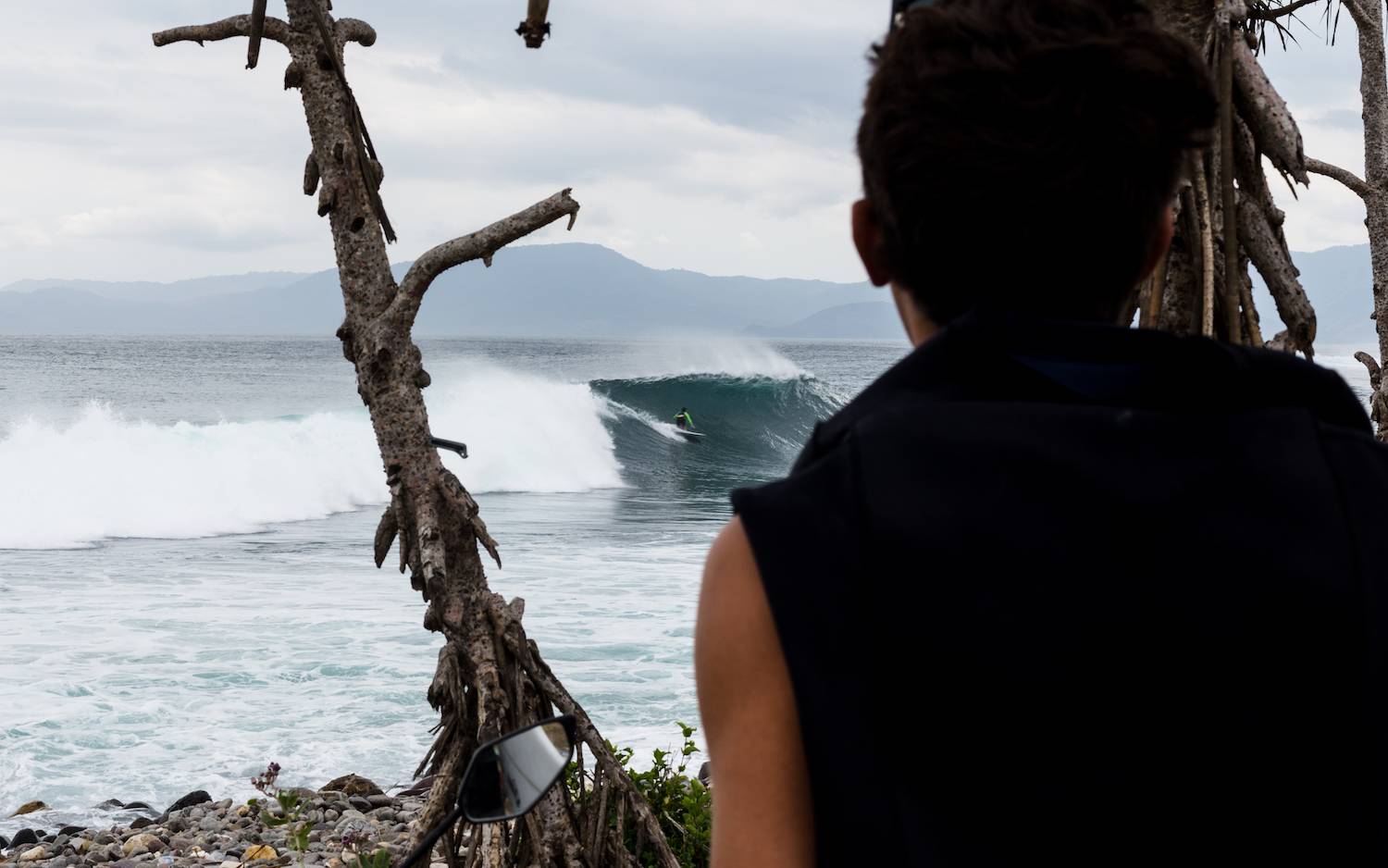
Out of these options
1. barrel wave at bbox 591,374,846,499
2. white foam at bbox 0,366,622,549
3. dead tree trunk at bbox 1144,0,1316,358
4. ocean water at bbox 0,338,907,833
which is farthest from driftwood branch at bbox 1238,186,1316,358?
barrel wave at bbox 591,374,846,499

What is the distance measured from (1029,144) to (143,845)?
354 inches

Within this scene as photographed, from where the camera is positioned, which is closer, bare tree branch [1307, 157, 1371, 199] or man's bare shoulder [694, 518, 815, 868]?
man's bare shoulder [694, 518, 815, 868]

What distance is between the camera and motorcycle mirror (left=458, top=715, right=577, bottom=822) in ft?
5.07

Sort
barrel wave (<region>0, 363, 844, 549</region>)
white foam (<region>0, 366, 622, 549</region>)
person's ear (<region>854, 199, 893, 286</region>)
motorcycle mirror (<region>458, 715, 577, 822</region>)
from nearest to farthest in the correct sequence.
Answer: person's ear (<region>854, 199, 893, 286</region>), motorcycle mirror (<region>458, 715, 577, 822</region>), white foam (<region>0, 366, 622, 549</region>), barrel wave (<region>0, 363, 844, 549</region>)

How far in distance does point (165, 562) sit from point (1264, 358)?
20518 mm

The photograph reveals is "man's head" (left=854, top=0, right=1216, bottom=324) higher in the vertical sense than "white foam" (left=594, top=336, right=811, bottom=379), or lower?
higher

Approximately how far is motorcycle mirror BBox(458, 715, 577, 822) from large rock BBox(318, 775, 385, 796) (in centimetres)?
834

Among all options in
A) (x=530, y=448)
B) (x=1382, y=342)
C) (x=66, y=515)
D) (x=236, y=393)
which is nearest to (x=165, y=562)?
(x=66, y=515)

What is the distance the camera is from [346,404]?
51906mm

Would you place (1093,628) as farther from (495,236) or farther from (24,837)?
(24,837)

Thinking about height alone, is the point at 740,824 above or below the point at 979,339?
below

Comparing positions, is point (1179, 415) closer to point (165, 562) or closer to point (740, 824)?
point (740, 824)

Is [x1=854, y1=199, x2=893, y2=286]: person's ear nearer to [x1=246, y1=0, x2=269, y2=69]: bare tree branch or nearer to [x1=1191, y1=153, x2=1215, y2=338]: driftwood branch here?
[x1=1191, y1=153, x2=1215, y2=338]: driftwood branch

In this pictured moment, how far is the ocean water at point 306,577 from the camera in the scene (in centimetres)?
1084
